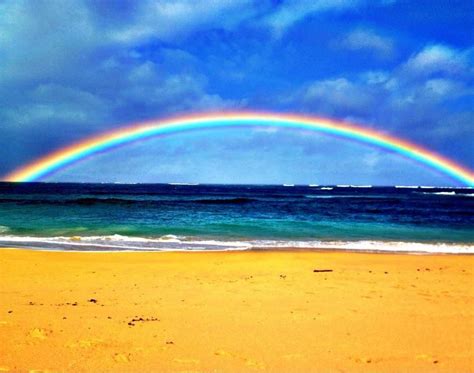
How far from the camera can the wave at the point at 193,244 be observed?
15.1 meters

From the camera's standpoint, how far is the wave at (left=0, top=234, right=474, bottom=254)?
49.6ft

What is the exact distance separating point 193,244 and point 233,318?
411 inches

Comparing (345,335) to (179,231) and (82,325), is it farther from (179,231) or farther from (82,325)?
(179,231)

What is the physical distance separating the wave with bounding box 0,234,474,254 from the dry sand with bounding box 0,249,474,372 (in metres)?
4.38

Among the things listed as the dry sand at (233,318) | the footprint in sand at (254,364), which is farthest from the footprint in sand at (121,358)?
the footprint in sand at (254,364)

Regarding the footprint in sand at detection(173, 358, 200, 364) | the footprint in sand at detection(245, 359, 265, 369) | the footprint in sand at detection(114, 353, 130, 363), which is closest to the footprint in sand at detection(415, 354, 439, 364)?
the footprint in sand at detection(245, 359, 265, 369)

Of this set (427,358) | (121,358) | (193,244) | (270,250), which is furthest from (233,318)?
(193,244)

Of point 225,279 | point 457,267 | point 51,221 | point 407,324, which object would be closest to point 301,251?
point 457,267

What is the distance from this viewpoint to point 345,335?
17.5ft

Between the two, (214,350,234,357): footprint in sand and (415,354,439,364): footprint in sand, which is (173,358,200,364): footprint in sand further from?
(415,354,439,364): footprint in sand

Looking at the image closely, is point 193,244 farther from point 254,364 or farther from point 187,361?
point 254,364

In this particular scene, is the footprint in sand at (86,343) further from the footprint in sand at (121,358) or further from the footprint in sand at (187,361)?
the footprint in sand at (187,361)

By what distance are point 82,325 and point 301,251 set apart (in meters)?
10.1

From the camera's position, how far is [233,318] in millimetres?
6004
